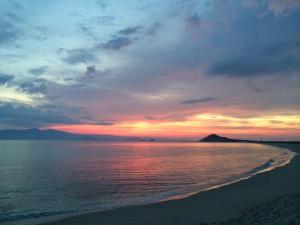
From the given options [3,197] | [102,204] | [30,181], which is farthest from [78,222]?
[30,181]

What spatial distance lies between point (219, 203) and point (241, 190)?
19.1ft

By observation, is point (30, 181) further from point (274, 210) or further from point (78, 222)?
point (274, 210)

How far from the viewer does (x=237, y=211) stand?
17.4 meters

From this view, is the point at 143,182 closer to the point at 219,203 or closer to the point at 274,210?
the point at 219,203

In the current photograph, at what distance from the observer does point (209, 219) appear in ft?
51.9

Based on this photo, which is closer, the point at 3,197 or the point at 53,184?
the point at 3,197

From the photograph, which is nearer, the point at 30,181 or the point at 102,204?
the point at 102,204

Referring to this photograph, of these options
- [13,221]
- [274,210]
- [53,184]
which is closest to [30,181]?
[53,184]

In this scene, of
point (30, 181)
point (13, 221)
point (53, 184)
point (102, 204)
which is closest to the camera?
point (13, 221)

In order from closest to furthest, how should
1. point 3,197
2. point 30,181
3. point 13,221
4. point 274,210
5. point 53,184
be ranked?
1. point 274,210
2. point 13,221
3. point 3,197
4. point 53,184
5. point 30,181

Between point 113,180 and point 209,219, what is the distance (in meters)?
20.4

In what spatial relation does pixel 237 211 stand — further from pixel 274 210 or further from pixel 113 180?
pixel 113 180

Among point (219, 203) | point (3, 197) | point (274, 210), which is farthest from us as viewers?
point (3, 197)

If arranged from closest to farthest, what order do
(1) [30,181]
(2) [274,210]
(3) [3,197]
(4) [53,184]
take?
(2) [274,210] → (3) [3,197] → (4) [53,184] → (1) [30,181]
